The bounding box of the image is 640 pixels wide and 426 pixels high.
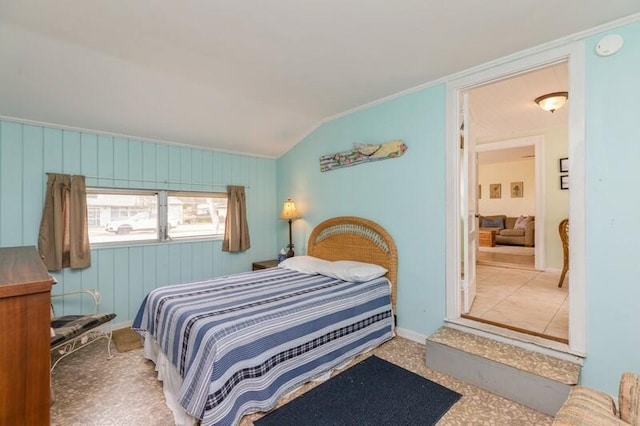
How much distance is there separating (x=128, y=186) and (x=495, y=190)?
9286 mm

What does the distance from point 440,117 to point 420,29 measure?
2.94 feet

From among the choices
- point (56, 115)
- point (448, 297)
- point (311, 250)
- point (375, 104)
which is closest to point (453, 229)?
point (448, 297)

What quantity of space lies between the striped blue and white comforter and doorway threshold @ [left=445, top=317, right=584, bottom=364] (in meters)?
0.67

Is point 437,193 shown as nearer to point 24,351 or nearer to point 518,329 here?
point 518,329

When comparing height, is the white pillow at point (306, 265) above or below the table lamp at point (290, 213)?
below

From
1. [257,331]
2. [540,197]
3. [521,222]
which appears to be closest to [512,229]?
[521,222]

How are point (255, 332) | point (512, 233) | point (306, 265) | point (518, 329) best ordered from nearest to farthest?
1. point (255, 332)
2. point (518, 329)
3. point (306, 265)
4. point (512, 233)

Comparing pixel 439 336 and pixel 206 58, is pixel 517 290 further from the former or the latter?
pixel 206 58

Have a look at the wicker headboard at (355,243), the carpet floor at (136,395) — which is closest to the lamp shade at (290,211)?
the wicker headboard at (355,243)

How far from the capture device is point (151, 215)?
146 inches

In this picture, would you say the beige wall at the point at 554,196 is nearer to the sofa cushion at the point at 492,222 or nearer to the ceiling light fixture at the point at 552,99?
the ceiling light fixture at the point at 552,99

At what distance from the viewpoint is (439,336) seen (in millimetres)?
2406

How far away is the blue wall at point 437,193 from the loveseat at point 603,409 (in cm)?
92

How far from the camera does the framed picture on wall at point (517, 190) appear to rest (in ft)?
27.0
